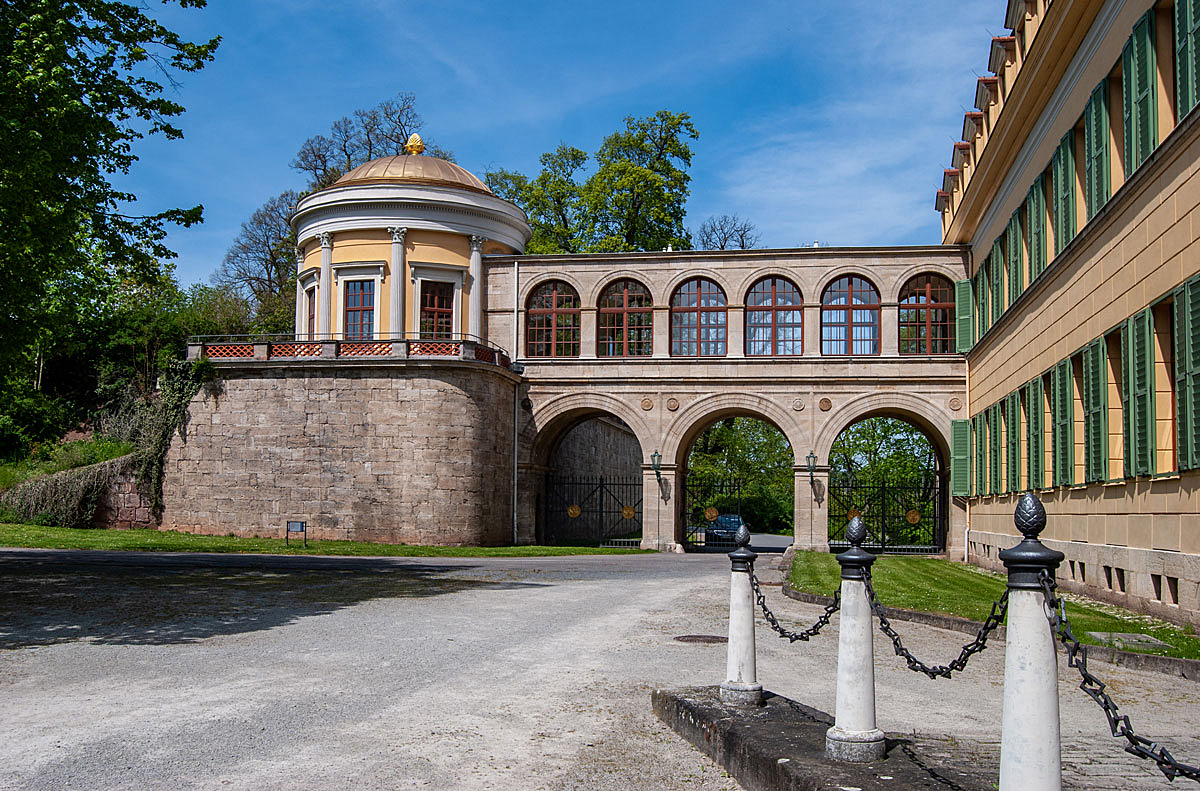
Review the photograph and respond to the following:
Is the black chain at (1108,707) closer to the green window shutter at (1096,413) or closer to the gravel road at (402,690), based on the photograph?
the gravel road at (402,690)

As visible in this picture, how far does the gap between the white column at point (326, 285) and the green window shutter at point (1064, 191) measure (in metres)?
25.0

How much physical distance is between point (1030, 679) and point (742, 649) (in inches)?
129

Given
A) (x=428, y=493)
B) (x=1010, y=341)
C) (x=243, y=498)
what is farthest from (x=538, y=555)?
(x=1010, y=341)

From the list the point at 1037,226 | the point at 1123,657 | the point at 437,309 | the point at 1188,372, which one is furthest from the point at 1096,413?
the point at 437,309

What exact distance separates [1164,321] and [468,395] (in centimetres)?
2219

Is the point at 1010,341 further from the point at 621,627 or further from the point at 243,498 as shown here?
the point at 243,498

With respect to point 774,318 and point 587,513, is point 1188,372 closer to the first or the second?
point 774,318

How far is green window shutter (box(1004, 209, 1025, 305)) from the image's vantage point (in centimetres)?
2173

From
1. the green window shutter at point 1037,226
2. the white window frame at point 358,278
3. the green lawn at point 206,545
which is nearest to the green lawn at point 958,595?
the green window shutter at point 1037,226

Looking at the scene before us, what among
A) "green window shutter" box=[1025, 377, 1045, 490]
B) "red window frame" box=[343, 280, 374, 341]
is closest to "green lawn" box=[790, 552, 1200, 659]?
"green window shutter" box=[1025, 377, 1045, 490]

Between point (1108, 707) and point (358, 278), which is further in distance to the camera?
point (358, 278)

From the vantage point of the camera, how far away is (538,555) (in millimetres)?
29141

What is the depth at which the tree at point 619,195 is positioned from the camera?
44.7 m

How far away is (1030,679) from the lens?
367 centimetres
